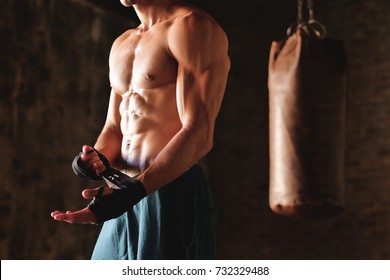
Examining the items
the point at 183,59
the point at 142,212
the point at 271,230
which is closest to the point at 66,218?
the point at 142,212

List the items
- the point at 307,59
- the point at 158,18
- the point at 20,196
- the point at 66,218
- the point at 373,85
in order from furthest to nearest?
1. the point at 373,85
2. the point at 20,196
3. the point at 307,59
4. the point at 158,18
5. the point at 66,218

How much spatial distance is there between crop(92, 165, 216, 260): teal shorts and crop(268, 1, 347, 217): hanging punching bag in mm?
1255

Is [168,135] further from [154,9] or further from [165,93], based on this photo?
[154,9]

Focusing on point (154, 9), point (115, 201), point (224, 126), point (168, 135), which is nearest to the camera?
point (115, 201)

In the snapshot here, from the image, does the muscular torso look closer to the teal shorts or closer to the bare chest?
the bare chest

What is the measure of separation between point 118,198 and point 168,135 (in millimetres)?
302

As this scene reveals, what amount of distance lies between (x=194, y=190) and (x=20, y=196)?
3770 mm

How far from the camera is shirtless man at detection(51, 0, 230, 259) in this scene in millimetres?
2301

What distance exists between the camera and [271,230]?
6914mm

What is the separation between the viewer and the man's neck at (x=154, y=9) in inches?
99.1

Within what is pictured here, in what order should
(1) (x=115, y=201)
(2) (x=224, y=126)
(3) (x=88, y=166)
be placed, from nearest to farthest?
(1) (x=115, y=201), (3) (x=88, y=166), (2) (x=224, y=126)

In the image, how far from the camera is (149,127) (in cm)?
240

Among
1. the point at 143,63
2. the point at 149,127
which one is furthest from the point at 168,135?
the point at 143,63

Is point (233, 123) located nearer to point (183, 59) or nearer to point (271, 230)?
point (271, 230)
